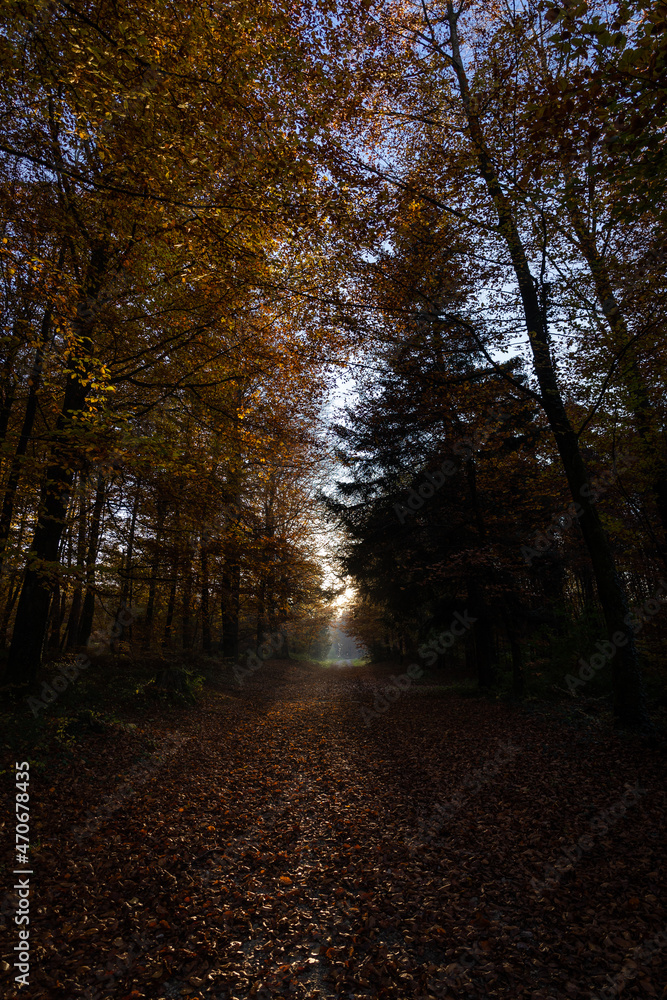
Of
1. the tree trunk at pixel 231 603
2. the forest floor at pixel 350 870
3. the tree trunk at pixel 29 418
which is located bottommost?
the forest floor at pixel 350 870

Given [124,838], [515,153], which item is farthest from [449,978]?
[515,153]

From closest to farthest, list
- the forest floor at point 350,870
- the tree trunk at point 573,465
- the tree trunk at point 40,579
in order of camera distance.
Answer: the forest floor at point 350,870, the tree trunk at point 573,465, the tree trunk at point 40,579

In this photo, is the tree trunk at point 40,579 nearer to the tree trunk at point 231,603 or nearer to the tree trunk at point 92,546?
the tree trunk at point 92,546

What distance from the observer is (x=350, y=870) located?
4672mm

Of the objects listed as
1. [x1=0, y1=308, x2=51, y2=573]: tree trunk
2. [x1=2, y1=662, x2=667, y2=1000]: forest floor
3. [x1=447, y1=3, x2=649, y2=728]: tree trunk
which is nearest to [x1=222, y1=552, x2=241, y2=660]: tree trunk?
[x1=2, y1=662, x2=667, y2=1000]: forest floor

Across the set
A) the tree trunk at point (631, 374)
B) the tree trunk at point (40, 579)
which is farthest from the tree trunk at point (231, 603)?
the tree trunk at point (631, 374)

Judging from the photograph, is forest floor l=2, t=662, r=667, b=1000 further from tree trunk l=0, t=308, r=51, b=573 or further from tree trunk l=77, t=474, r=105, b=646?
tree trunk l=77, t=474, r=105, b=646

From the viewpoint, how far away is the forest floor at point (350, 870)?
3.27m

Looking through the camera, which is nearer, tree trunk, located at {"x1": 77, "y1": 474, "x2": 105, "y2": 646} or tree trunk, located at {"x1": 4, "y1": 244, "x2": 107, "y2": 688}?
tree trunk, located at {"x1": 4, "y1": 244, "x2": 107, "y2": 688}

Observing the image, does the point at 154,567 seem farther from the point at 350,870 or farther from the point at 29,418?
the point at 350,870

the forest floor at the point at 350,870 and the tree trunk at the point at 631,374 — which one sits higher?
the tree trunk at the point at 631,374

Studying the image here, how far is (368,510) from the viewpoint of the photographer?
16391 mm

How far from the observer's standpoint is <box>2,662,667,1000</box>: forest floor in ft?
10.7

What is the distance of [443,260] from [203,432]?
300 inches
